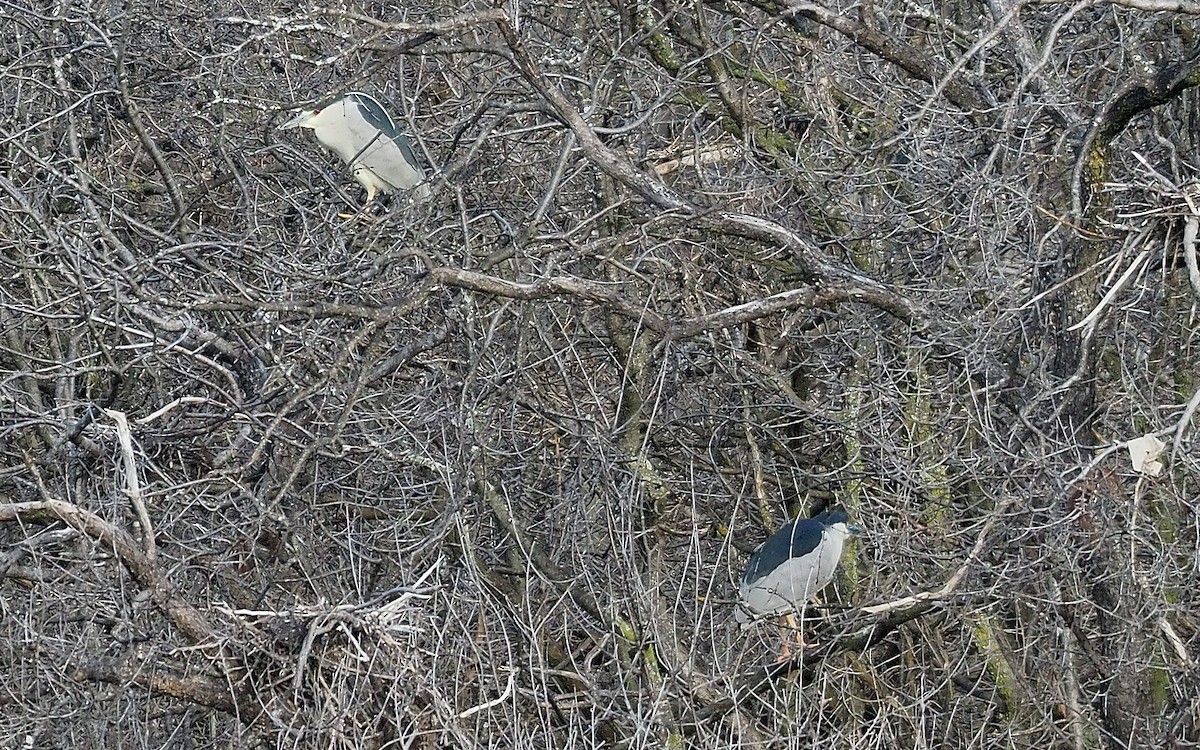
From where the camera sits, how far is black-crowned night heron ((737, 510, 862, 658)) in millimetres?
5102

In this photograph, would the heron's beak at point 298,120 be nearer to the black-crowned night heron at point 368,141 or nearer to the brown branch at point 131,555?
the black-crowned night heron at point 368,141

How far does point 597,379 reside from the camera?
19.6 feet

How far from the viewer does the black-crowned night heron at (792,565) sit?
510 cm

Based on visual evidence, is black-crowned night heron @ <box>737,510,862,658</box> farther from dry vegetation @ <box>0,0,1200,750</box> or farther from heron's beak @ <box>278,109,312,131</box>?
heron's beak @ <box>278,109,312,131</box>

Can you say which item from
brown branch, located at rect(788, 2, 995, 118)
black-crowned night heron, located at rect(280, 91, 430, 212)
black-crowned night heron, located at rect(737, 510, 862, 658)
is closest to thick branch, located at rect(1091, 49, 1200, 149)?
brown branch, located at rect(788, 2, 995, 118)

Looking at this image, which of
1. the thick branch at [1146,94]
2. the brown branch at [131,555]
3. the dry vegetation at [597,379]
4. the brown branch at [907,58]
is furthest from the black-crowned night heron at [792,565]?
the brown branch at [131,555]

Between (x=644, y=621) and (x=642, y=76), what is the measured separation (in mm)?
2451

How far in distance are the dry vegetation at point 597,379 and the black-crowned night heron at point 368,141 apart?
0.45 feet

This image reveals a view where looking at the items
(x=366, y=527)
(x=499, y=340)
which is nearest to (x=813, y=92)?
(x=499, y=340)

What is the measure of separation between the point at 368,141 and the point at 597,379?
1.36m

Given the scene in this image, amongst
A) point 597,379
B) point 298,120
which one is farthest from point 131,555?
point 597,379

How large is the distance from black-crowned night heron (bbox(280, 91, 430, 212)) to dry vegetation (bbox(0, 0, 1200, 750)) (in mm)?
139

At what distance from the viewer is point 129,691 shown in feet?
12.1

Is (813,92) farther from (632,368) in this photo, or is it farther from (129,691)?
(129,691)
